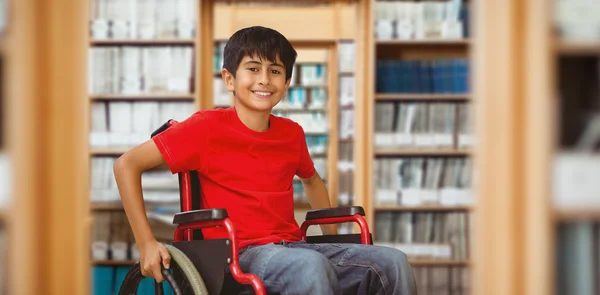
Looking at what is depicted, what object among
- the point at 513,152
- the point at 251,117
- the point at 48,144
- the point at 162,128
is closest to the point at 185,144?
the point at 162,128

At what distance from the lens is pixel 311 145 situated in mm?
5777

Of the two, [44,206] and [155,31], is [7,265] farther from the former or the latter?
[155,31]

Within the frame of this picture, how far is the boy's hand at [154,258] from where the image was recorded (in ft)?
5.43

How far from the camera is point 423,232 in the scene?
13.9 ft

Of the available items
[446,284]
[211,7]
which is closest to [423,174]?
[446,284]

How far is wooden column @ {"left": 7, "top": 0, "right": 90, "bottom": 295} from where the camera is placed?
993 mm

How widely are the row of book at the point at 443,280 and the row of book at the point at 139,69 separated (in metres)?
1.79

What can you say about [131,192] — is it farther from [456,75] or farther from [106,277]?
[456,75]

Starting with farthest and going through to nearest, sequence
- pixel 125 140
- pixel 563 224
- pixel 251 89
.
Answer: pixel 125 140 < pixel 251 89 < pixel 563 224

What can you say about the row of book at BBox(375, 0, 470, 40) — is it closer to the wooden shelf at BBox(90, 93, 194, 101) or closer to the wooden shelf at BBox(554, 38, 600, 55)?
the wooden shelf at BBox(90, 93, 194, 101)

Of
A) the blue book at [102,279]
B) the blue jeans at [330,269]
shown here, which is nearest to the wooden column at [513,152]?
the blue jeans at [330,269]

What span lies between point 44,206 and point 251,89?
957 millimetres

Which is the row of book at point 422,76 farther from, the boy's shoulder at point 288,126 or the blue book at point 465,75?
the boy's shoulder at point 288,126

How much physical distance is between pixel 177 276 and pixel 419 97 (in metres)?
2.73
